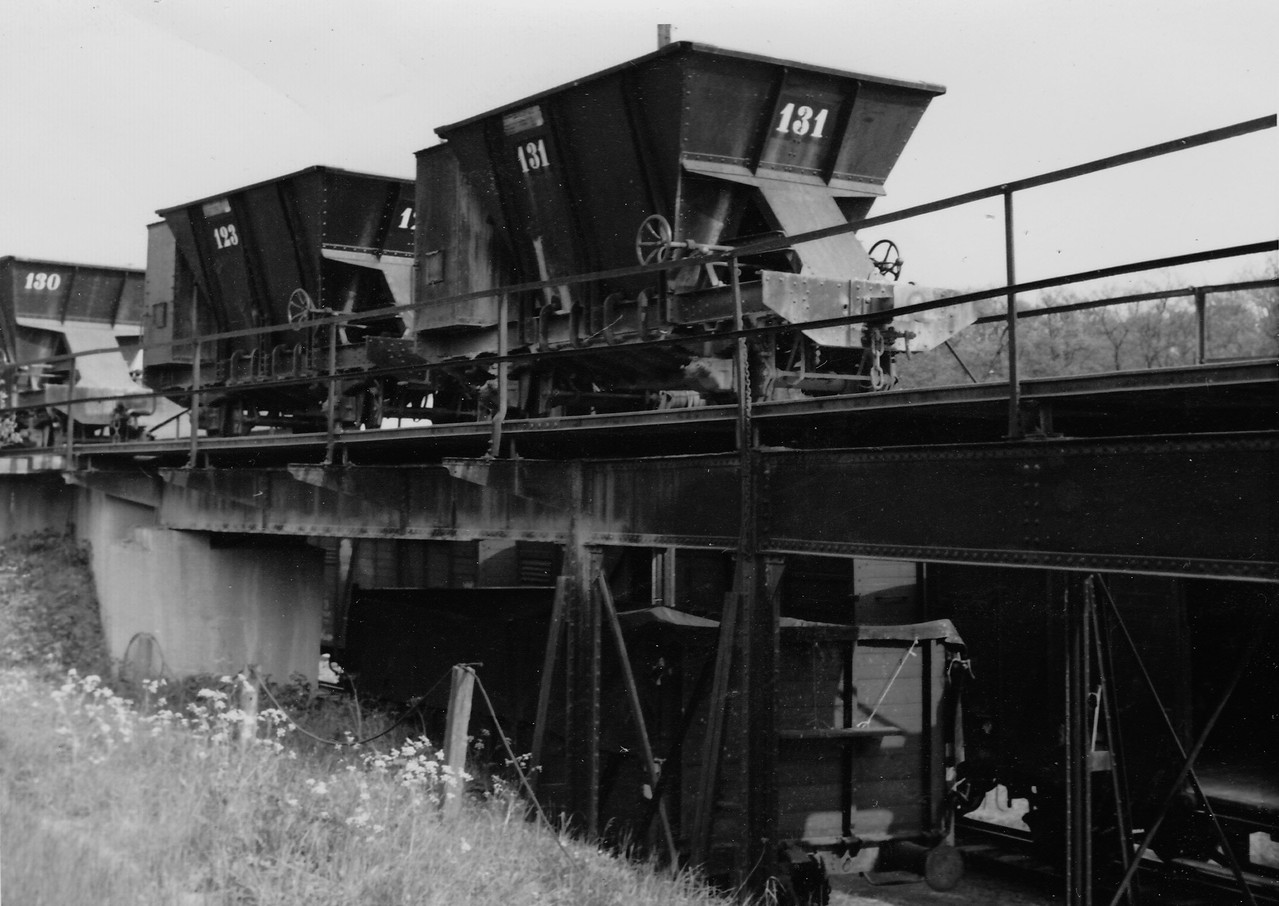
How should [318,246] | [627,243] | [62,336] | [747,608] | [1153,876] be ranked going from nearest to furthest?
1. [747,608]
2. [1153,876]
3. [627,243]
4. [318,246]
5. [62,336]

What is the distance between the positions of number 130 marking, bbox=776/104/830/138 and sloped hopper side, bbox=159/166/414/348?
17.7 ft

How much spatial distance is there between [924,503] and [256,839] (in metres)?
3.77

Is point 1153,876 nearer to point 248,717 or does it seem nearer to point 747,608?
point 747,608

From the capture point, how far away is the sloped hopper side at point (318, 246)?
1491cm

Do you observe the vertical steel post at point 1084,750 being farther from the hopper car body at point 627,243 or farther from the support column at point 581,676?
the support column at point 581,676

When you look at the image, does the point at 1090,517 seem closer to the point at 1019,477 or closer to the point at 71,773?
the point at 1019,477

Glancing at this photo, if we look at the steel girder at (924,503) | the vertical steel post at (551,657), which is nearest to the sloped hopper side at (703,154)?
the steel girder at (924,503)

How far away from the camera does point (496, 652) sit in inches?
465

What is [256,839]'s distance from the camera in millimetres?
6754

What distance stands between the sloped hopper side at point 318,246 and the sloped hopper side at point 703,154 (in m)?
3.42

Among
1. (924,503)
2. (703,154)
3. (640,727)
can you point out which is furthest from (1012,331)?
(703,154)

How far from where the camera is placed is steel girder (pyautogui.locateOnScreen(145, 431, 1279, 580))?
5.24 meters

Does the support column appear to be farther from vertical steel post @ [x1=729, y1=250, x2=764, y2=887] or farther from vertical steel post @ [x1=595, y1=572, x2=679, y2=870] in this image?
vertical steel post @ [x1=729, y1=250, x2=764, y2=887]

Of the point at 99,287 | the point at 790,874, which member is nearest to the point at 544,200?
the point at 790,874
